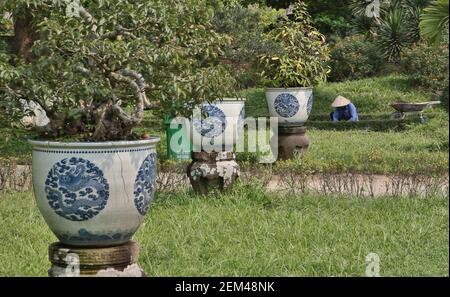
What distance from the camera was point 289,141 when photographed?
10.0 meters

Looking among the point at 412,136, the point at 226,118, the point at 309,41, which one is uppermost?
the point at 309,41

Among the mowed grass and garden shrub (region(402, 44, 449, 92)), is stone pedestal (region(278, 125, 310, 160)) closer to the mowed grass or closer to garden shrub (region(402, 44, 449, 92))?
the mowed grass

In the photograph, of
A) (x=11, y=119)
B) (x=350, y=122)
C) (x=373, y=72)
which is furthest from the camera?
(x=373, y=72)

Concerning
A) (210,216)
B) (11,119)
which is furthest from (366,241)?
(11,119)

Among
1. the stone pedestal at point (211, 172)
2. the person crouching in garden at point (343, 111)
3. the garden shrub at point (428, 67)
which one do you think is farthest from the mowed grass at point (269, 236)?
the garden shrub at point (428, 67)

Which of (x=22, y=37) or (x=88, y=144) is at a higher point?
(x=22, y=37)

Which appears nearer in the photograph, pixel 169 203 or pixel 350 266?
pixel 350 266

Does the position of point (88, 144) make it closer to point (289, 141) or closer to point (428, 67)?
point (289, 141)

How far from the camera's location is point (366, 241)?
5.75 metres

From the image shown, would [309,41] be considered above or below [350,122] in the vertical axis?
above

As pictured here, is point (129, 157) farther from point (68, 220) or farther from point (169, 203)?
point (169, 203)

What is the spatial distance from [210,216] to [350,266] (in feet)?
5.72

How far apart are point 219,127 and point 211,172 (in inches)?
25.8

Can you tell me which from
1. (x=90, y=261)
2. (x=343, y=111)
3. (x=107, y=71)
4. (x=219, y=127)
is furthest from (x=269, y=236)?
(x=343, y=111)
